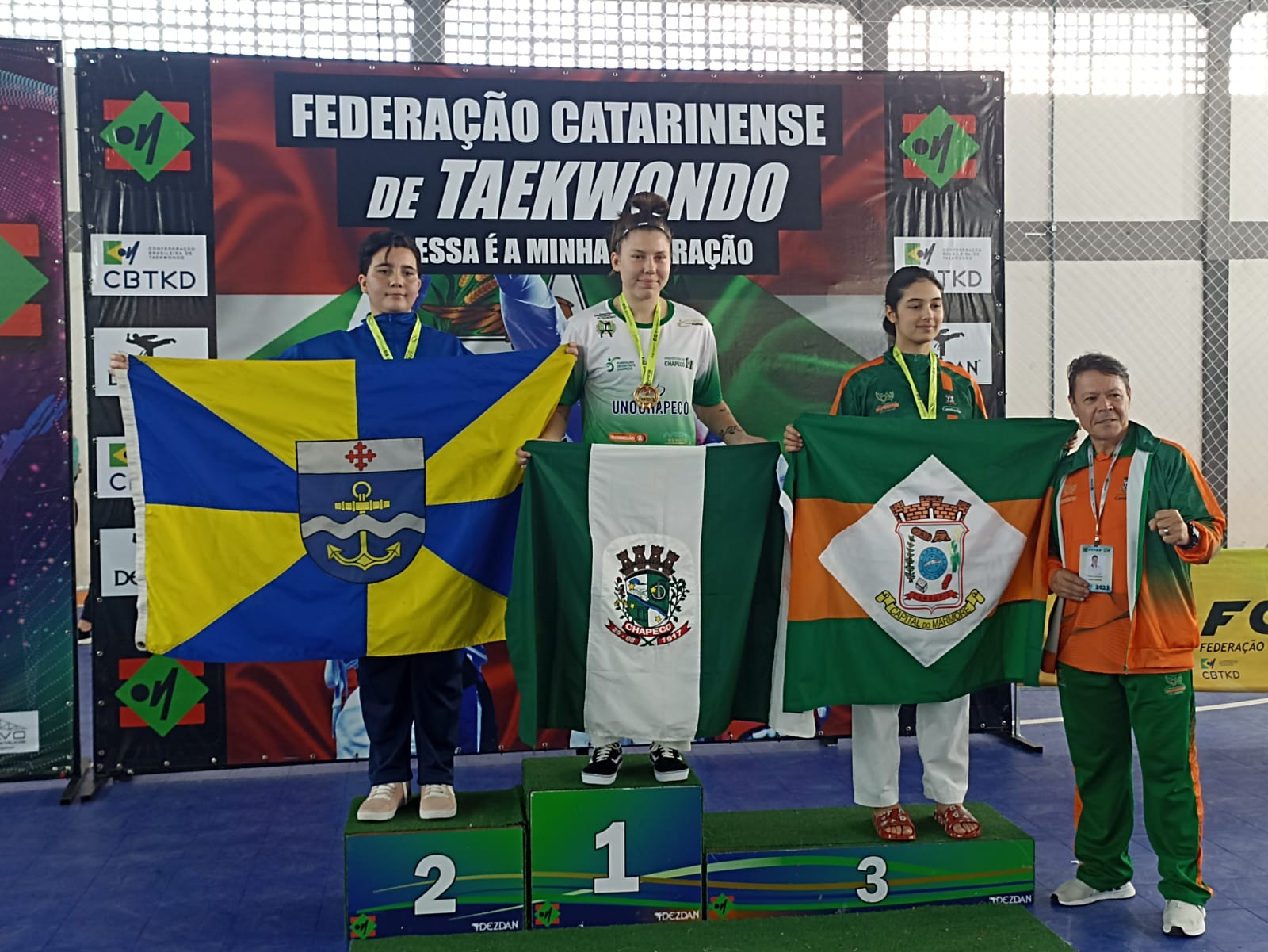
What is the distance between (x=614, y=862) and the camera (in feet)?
9.57

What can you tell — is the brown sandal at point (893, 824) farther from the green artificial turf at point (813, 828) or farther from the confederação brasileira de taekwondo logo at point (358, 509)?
the confederação brasileira de taekwondo logo at point (358, 509)

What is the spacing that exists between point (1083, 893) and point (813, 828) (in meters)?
0.81

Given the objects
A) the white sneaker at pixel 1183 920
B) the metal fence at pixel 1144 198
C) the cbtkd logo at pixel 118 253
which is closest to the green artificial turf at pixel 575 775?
the white sneaker at pixel 1183 920

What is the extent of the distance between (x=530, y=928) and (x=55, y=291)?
3.21 meters

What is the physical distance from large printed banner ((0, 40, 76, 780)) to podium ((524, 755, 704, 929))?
8.41 feet

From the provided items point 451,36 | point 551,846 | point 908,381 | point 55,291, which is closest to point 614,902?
point 551,846

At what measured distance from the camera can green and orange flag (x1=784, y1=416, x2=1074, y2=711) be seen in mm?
3025

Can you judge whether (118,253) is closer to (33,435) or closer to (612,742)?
(33,435)

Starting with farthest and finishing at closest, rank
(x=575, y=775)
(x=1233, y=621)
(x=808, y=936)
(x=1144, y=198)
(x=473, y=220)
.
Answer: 1. (x=1144, y=198)
2. (x=1233, y=621)
3. (x=473, y=220)
4. (x=575, y=775)
5. (x=808, y=936)

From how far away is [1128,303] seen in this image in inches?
301

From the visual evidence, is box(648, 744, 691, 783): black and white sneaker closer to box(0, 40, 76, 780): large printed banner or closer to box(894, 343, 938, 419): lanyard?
box(894, 343, 938, 419): lanyard

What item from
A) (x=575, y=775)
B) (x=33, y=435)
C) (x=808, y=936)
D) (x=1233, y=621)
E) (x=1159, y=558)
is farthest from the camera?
(x=1233, y=621)

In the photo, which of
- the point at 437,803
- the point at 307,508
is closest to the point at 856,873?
the point at 437,803

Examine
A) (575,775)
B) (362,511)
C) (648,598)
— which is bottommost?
(575,775)
